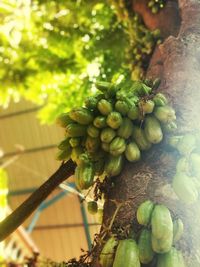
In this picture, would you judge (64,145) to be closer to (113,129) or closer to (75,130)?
(75,130)

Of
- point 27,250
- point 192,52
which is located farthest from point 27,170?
point 192,52

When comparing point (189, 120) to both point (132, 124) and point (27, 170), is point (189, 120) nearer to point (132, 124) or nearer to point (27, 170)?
point (132, 124)

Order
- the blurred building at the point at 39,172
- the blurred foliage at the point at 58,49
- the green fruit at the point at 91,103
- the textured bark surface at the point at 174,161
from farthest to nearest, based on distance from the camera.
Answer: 1. the blurred building at the point at 39,172
2. the blurred foliage at the point at 58,49
3. the green fruit at the point at 91,103
4. the textured bark surface at the point at 174,161

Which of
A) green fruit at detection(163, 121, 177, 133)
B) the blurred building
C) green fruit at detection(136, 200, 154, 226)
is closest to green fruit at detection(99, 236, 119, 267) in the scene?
green fruit at detection(136, 200, 154, 226)

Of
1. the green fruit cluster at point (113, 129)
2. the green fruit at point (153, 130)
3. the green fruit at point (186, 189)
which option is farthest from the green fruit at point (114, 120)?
the green fruit at point (186, 189)

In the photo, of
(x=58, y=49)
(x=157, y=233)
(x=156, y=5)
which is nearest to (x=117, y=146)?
(x=157, y=233)

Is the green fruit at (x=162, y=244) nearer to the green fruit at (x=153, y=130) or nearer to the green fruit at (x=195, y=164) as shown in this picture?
the green fruit at (x=195, y=164)

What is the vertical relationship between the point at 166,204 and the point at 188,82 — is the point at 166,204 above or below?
below
